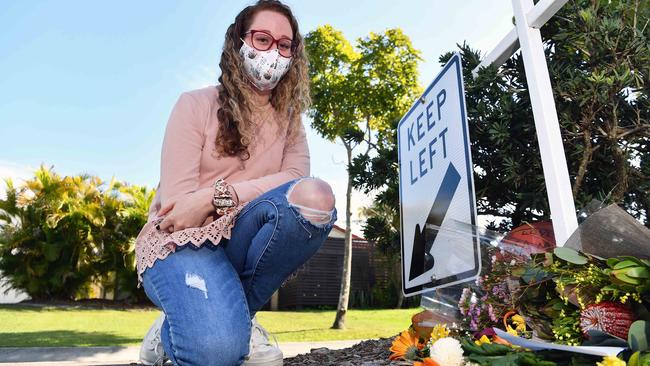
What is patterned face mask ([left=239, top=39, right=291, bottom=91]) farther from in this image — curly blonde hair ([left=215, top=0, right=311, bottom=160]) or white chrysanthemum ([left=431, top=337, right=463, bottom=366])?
white chrysanthemum ([left=431, top=337, right=463, bottom=366])

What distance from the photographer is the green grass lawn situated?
654 cm

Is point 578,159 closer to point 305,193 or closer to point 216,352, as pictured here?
point 305,193

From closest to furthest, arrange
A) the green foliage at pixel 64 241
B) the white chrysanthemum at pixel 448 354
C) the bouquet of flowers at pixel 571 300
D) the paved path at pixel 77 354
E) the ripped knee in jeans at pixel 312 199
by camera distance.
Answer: the bouquet of flowers at pixel 571 300 < the white chrysanthemum at pixel 448 354 < the ripped knee in jeans at pixel 312 199 < the paved path at pixel 77 354 < the green foliage at pixel 64 241

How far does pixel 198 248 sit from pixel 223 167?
371 millimetres

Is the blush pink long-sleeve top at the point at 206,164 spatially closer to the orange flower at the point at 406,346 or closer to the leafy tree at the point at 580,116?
the orange flower at the point at 406,346

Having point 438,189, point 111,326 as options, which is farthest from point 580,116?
point 111,326

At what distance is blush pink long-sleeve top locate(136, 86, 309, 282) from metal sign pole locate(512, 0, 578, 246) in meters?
1.14

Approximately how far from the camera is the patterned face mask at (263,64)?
6.73ft

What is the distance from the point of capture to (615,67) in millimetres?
2924

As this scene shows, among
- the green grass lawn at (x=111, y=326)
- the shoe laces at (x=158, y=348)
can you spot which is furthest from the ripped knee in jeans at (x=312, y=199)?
the green grass lawn at (x=111, y=326)

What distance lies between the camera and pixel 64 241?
11.6 metres

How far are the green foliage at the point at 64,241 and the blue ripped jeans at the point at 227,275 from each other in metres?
10.4

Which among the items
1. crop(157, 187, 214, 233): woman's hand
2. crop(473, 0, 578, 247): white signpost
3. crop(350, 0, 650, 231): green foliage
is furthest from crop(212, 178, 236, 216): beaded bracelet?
crop(350, 0, 650, 231): green foliage

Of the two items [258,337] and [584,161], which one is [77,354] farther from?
[584,161]
